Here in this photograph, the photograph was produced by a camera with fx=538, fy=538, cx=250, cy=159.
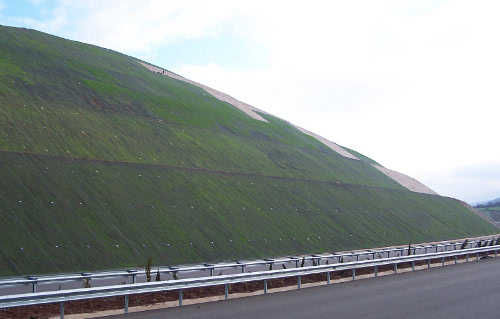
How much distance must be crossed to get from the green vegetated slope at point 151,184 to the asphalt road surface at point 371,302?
11.1 m

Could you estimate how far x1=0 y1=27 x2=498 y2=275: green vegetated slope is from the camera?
2747 cm

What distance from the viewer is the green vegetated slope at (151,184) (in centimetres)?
2747

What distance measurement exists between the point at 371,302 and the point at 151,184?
76.9ft

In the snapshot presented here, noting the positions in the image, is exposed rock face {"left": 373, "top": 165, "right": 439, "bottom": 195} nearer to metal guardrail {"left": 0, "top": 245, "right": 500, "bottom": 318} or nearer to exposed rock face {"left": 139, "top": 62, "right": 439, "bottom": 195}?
exposed rock face {"left": 139, "top": 62, "right": 439, "bottom": 195}

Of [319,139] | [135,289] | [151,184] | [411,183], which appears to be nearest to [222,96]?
[319,139]

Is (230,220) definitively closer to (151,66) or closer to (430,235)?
(430,235)

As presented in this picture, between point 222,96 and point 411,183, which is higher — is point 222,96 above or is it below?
above

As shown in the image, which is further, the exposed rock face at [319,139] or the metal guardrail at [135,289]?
the exposed rock face at [319,139]

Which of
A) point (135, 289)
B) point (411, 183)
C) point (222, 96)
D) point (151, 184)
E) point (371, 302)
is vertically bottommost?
point (371, 302)

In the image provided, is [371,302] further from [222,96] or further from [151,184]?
[222,96]

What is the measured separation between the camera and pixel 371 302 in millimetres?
15523

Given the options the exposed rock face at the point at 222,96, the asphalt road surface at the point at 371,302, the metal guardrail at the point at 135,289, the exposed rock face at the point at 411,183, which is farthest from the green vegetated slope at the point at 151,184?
the exposed rock face at the point at 222,96

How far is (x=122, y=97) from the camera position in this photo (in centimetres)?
5738

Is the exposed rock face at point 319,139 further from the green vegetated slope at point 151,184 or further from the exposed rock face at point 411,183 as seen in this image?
the green vegetated slope at point 151,184
